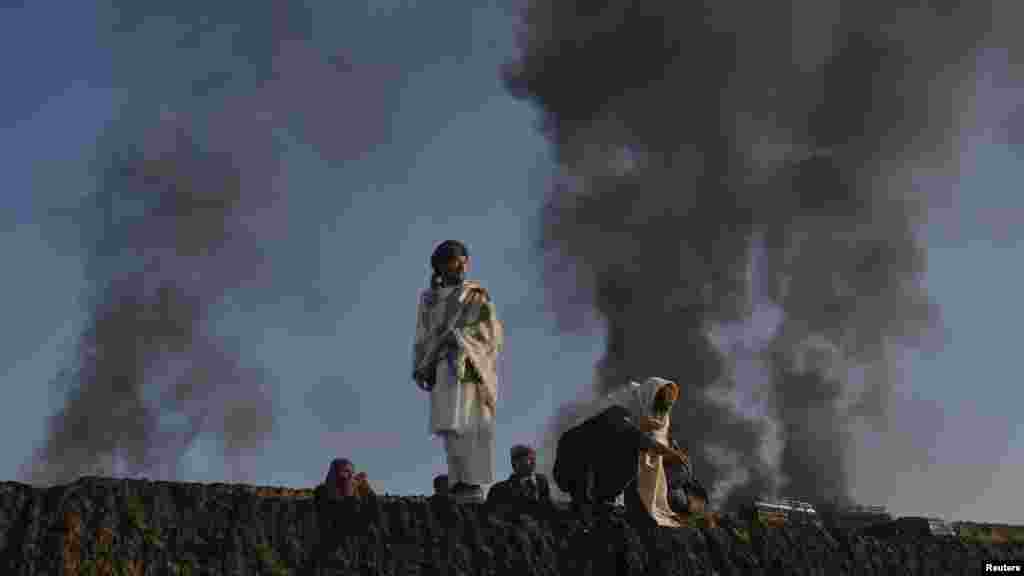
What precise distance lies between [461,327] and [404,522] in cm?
404

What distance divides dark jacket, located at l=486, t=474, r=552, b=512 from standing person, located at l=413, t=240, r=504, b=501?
641mm

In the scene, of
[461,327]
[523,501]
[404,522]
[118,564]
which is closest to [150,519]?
[118,564]

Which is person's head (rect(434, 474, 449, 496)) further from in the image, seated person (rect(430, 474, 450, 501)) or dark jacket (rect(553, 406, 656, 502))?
dark jacket (rect(553, 406, 656, 502))

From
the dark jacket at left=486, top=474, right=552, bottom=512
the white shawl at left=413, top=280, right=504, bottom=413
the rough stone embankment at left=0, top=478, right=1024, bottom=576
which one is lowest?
the rough stone embankment at left=0, top=478, right=1024, bottom=576

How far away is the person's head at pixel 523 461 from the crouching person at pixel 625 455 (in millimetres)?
370

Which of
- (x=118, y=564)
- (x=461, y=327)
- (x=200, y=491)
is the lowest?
(x=118, y=564)

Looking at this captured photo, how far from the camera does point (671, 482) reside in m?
12.3

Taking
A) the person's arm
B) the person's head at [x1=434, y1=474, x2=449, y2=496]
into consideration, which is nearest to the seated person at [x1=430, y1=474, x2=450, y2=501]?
the person's head at [x1=434, y1=474, x2=449, y2=496]

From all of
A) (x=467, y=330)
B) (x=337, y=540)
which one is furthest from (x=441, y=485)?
(x=337, y=540)

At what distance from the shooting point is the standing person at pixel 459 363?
496 inches

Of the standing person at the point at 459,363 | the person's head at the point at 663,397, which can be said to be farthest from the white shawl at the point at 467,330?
the person's head at the point at 663,397

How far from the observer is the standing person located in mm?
12602

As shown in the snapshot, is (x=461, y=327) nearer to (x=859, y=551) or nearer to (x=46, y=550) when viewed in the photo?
(x=859, y=551)

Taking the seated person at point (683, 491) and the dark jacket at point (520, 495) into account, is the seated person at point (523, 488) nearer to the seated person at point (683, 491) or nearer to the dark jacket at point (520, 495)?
the dark jacket at point (520, 495)
